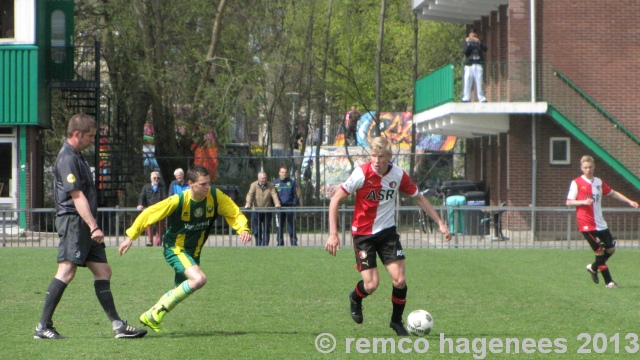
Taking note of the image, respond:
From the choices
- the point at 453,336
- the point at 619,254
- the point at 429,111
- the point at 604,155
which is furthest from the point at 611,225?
the point at 453,336

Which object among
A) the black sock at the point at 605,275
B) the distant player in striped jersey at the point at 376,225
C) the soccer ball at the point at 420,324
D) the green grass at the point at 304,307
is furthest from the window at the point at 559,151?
the soccer ball at the point at 420,324

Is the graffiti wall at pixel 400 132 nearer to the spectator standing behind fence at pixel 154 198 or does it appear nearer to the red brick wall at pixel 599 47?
the red brick wall at pixel 599 47

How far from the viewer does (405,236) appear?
24000mm

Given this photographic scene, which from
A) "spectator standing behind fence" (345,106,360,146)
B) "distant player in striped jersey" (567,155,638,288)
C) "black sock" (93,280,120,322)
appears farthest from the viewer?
"spectator standing behind fence" (345,106,360,146)

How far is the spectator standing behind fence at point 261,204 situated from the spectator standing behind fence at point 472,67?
20.5ft

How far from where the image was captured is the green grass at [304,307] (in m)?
8.73

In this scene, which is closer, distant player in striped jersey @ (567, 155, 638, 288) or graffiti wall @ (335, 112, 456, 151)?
distant player in striped jersey @ (567, 155, 638, 288)

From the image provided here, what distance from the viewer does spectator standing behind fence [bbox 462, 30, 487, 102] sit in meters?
26.9

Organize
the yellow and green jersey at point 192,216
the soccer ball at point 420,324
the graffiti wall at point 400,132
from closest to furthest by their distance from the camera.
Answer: the soccer ball at point 420,324
the yellow and green jersey at point 192,216
the graffiti wall at point 400,132

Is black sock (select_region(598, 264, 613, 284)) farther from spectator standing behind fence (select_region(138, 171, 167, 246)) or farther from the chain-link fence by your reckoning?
spectator standing behind fence (select_region(138, 171, 167, 246))

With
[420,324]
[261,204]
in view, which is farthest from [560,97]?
[420,324]

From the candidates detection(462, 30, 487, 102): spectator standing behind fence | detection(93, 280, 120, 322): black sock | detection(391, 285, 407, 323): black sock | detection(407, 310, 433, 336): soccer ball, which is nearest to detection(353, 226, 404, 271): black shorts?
detection(391, 285, 407, 323): black sock

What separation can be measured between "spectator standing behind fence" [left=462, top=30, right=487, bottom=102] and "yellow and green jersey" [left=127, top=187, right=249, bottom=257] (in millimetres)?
17840

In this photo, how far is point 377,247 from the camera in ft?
32.3
